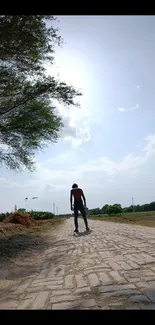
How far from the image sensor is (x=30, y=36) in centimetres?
771

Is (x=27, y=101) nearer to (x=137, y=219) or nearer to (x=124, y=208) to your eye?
(x=137, y=219)

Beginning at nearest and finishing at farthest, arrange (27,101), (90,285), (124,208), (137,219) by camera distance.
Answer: (90,285), (27,101), (137,219), (124,208)

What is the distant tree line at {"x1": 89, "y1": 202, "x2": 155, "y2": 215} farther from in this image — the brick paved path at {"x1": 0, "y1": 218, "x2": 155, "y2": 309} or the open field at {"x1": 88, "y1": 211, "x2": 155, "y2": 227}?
the brick paved path at {"x1": 0, "y1": 218, "x2": 155, "y2": 309}

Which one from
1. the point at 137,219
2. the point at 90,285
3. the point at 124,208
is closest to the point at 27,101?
the point at 90,285

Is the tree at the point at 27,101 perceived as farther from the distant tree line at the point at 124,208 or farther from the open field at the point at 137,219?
the distant tree line at the point at 124,208

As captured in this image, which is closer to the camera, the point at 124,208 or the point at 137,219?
the point at 137,219

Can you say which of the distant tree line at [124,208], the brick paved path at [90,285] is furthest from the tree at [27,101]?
the distant tree line at [124,208]

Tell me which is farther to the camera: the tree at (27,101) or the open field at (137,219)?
the open field at (137,219)

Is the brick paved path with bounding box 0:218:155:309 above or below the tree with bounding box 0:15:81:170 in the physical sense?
below

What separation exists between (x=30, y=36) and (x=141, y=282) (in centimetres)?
665

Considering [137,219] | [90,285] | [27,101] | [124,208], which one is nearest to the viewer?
[90,285]

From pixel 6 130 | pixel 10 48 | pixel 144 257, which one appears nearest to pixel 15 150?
pixel 6 130

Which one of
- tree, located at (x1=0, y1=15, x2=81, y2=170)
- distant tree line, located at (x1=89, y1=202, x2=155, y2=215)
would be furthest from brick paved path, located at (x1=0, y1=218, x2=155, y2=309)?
distant tree line, located at (x1=89, y1=202, x2=155, y2=215)
